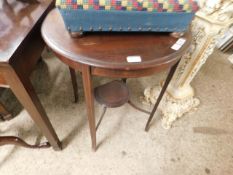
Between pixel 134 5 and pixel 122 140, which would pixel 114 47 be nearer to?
pixel 134 5

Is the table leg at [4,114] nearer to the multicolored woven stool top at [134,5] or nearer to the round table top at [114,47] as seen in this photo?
the round table top at [114,47]

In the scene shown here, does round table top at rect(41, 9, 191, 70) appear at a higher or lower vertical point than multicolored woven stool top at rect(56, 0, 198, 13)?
lower

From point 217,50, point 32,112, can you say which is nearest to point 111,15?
point 32,112

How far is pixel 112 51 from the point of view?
0.58m

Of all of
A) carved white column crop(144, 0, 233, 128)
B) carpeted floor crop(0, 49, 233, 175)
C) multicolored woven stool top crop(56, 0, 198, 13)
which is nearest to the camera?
multicolored woven stool top crop(56, 0, 198, 13)

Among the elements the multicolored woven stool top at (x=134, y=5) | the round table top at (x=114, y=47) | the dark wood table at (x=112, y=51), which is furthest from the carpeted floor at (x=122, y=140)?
the multicolored woven stool top at (x=134, y=5)

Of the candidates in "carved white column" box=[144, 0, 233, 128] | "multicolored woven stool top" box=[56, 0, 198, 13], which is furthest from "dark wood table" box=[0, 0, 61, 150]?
"carved white column" box=[144, 0, 233, 128]

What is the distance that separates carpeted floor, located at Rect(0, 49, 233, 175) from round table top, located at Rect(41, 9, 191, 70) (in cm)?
70

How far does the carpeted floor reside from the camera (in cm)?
101

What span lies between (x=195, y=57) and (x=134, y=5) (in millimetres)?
597

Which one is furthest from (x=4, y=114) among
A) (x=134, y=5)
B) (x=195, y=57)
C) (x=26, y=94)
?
(x=195, y=57)

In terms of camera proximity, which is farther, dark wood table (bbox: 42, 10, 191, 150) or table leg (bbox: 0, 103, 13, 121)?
table leg (bbox: 0, 103, 13, 121)

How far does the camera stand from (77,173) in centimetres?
98

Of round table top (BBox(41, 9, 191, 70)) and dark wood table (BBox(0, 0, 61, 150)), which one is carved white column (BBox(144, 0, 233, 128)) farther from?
dark wood table (BBox(0, 0, 61, 150))
